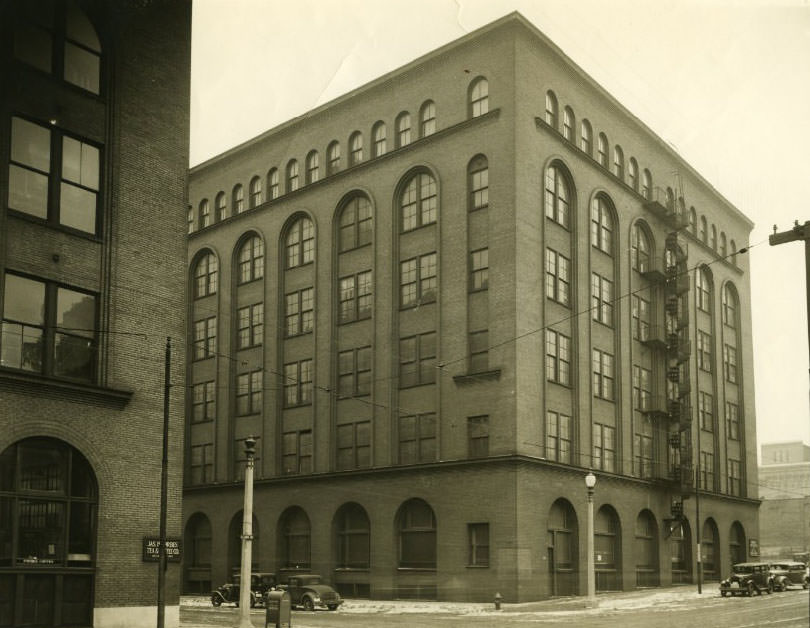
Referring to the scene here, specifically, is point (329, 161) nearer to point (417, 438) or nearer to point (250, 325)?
point (250, 325)

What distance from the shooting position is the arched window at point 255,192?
67.0m

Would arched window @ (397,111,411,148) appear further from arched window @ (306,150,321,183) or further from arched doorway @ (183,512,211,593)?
arched doorway @ (183,512,211,593)

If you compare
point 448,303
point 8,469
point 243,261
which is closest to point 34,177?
point 8,469

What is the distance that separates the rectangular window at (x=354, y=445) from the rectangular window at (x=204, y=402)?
1205 cm

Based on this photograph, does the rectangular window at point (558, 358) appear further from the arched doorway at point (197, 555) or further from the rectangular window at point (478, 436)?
the arched doorway at point (197, 555)

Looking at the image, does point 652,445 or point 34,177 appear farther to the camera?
point 652,445

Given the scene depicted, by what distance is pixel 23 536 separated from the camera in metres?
27.8

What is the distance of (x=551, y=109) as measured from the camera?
183ft

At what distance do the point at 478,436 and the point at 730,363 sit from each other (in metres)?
32.0

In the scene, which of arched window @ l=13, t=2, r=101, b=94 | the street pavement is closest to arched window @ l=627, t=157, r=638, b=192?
the street pavement

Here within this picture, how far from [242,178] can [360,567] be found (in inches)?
1042

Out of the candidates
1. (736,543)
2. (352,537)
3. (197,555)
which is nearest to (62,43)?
(352,537)

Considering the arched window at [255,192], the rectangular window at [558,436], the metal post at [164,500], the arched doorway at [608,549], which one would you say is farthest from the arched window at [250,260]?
the metal post at [164,500]

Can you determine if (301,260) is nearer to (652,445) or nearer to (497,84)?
(497,84)
